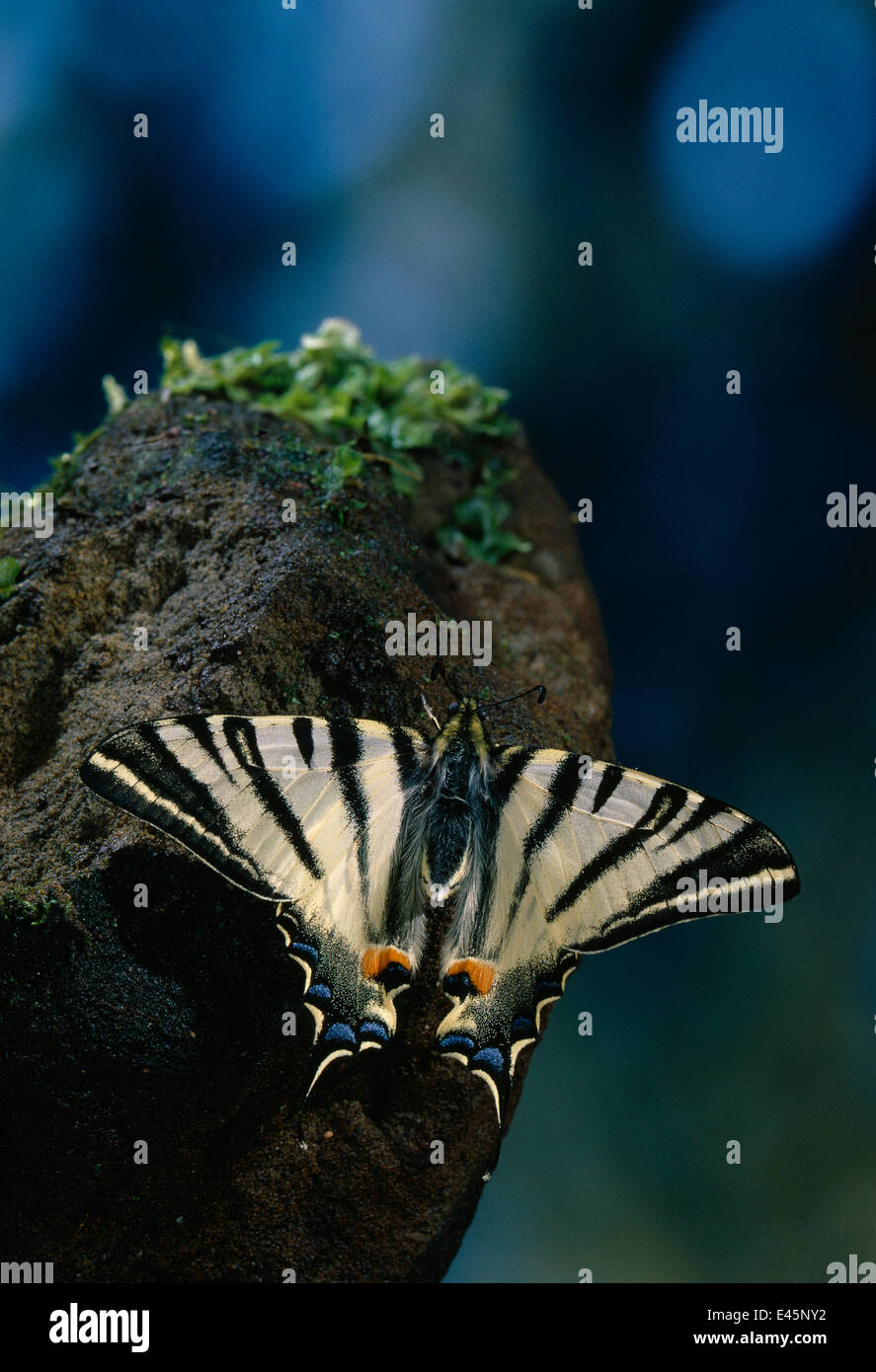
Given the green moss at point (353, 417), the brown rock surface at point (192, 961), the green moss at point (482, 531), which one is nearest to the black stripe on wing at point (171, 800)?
the brown rock surface at point (192, 961)

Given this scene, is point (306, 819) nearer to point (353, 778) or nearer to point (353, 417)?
point (353, 778)

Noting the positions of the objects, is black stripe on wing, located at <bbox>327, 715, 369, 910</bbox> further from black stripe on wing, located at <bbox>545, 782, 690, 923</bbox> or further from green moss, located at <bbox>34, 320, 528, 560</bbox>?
green moss, located at <bbox>34, 320, 528, 560</bbox>

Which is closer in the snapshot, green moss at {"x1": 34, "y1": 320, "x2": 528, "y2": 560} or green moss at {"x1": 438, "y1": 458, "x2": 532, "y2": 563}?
green moss at {"x1": 34, "y1": 320, "x2": 528, "y2": 560}

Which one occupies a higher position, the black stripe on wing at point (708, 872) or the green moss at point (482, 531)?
the green moss at point (482, 531)

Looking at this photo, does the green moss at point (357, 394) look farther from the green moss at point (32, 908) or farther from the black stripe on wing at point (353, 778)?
the green moss at point (32, 908)

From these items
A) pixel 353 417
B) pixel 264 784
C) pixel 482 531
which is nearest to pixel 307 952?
pixel 264 784

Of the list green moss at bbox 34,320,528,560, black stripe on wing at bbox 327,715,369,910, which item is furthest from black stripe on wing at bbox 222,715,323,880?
green moss at bbox 34,320,528,560
